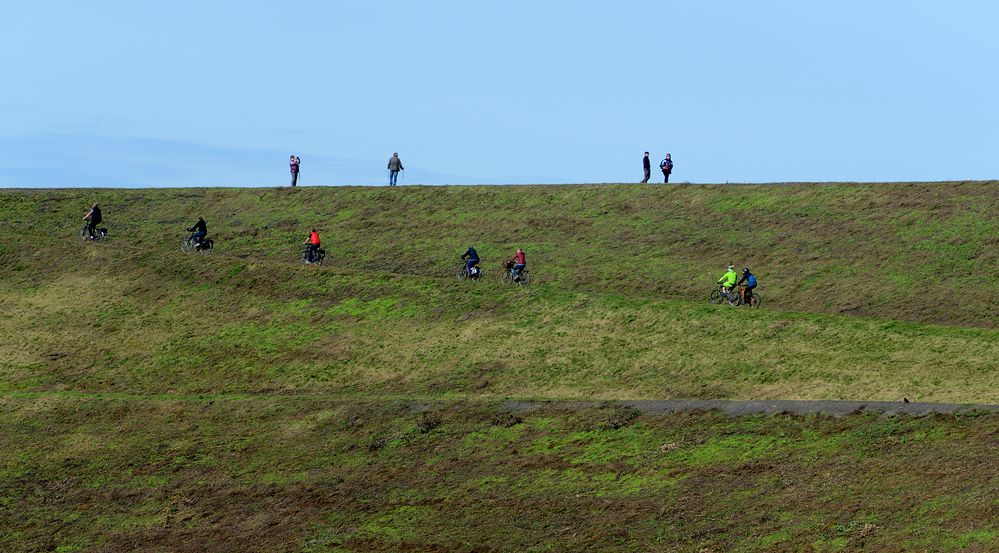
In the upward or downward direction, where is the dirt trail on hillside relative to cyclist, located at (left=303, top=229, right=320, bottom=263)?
downward

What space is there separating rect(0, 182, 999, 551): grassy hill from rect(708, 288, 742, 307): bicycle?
3401 millimetres

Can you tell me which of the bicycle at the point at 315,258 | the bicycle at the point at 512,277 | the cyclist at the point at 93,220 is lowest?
the bicycle at the point at 512,277

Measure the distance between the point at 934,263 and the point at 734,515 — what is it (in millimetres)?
35759

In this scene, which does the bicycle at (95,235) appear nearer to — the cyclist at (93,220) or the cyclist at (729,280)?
the cyclist at (93,220)

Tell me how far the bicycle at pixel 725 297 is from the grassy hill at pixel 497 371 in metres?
3.40

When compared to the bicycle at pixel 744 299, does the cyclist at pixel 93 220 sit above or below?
above

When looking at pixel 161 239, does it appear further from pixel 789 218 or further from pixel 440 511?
pixel 440 511

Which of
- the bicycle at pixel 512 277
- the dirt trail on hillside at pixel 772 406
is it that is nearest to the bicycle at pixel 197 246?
the bicycle at pixel 512 277

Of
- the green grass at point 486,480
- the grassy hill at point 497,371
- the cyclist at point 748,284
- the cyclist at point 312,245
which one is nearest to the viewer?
the green grass at point 486,480

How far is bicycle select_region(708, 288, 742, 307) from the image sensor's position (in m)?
54.8

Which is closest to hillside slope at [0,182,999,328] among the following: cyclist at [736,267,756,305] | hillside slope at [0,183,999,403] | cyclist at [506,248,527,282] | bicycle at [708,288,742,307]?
hillside slope at [0,183,999,403]

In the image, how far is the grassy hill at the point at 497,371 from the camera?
3083cm

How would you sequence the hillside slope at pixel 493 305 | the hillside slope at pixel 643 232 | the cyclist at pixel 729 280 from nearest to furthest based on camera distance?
the hillside slope at pixel 493 305, the cyclist at pixel 729 280, the hillside slope at pixel 643 232

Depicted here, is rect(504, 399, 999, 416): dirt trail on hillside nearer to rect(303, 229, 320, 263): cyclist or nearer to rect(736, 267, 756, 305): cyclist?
rect(736, 267, 756, 305): cyclist
